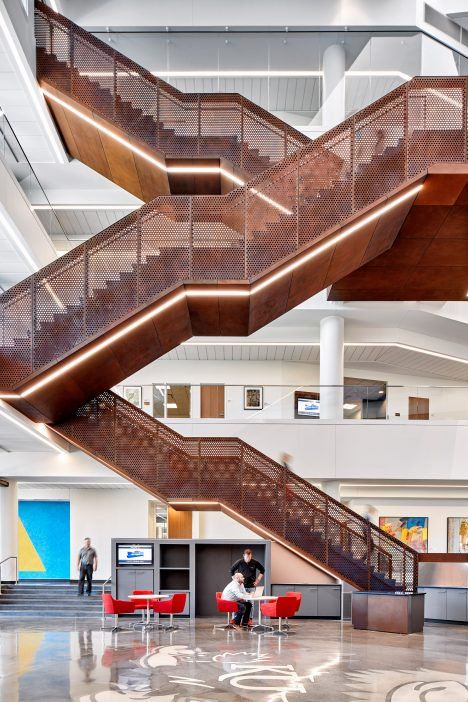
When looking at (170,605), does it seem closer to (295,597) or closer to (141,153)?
(295,597)

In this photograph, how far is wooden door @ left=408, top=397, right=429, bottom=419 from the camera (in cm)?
2545

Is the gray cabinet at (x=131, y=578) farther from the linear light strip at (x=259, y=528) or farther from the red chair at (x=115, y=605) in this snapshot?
the red chair at (x=115, y=605)

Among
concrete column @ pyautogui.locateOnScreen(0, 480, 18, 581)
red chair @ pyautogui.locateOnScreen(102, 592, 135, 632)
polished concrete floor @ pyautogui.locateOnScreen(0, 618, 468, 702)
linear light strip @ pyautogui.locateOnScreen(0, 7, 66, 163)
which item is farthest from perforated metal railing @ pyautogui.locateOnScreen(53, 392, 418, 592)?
concrete column @ pyautogui.locateOnScreen(0, 480, 18, 581)

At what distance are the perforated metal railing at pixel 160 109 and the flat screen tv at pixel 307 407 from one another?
8784 millimetres

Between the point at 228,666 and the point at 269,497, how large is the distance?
27.8 ft

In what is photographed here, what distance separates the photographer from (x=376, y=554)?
2172 cm

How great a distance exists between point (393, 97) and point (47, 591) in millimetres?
17862

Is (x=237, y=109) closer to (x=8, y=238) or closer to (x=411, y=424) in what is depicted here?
(x=8, y=238)

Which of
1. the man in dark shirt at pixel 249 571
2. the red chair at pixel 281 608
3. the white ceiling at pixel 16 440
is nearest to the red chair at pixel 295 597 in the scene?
the red chair at pixel 281 608

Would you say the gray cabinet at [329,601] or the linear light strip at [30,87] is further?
the gray cabinet at [329,601]

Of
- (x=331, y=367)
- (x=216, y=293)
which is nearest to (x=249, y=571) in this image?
(x=216, y=293)

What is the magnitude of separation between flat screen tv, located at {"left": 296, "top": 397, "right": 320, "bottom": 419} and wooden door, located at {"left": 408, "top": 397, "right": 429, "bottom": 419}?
9.03ft

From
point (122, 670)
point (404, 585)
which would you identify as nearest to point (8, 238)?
point (122, 670)

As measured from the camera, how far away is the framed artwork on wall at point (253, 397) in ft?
85.2
